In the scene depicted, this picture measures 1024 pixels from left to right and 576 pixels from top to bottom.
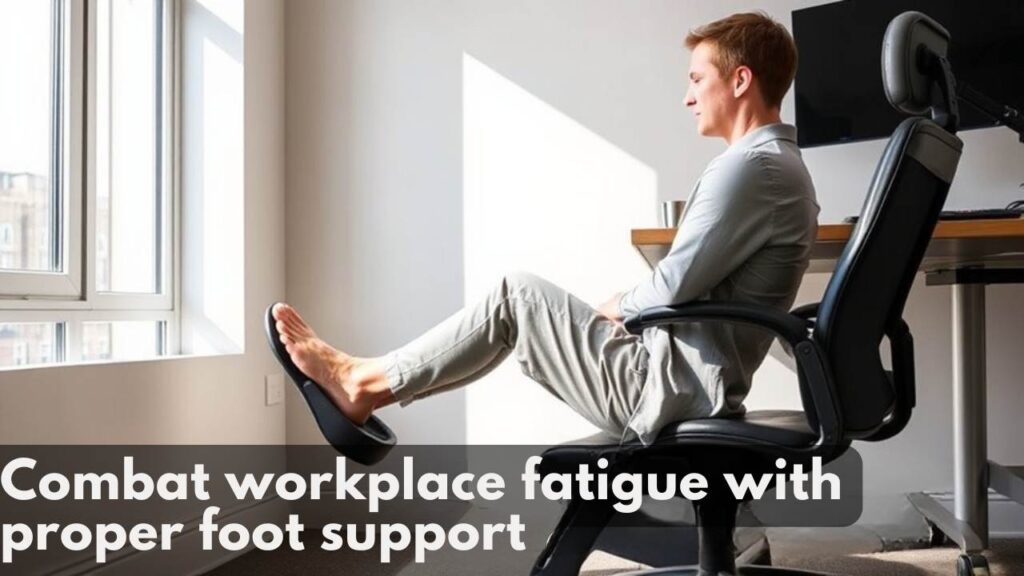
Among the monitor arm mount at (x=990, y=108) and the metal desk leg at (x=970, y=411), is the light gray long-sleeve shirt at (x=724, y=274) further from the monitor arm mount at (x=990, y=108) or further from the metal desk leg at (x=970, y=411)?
the metal desk leg at (x=970, y=411)

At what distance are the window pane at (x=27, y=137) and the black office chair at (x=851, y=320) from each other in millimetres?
1301

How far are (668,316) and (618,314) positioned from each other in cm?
32

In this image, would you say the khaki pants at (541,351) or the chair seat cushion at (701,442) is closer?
the chair seat cushion at (701,442)

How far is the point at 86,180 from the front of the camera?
2393 millimetres

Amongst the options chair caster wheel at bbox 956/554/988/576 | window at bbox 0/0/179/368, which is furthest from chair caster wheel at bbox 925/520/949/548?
window at bbox 0/0/179/368

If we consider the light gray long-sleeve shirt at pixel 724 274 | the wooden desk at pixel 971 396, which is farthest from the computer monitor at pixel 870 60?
the light gray long-sleeve shirt at pixel 724 274

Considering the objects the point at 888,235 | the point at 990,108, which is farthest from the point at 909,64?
the point at 990,108

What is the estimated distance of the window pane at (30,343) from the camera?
214 centimetres

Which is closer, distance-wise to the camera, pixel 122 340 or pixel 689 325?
pixel 689 325

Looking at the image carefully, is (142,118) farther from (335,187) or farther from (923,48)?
(923,48)

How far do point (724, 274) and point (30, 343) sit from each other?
1500 millimetres

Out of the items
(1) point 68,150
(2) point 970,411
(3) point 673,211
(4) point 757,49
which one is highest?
(4) point 757,49

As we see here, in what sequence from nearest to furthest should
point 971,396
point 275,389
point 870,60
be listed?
point 971,396 → point 870,60 → point 275,389

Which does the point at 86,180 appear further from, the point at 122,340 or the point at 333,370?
the point at 333,370
